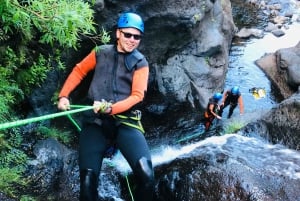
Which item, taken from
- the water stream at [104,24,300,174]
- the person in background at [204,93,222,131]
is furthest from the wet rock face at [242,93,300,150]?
the person in background at [204,93,222,131]

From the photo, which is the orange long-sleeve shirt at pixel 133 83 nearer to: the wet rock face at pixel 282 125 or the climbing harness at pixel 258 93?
the wet rock face at pixel 282 125

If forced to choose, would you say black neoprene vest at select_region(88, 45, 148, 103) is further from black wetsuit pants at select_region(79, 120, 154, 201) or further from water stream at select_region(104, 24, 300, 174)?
water stream at select_region(104, 24, 300, 174)

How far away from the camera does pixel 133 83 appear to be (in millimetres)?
4723

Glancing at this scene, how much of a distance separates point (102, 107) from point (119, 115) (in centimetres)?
42

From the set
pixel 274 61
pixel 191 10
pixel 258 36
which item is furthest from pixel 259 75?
pixel 191 10

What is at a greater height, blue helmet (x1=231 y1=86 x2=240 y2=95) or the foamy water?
blue helmet (x1=231 y1=86 x2=240 y2=95)

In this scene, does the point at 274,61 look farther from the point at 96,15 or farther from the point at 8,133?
the point at 8,133

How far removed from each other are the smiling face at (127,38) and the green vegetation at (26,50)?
0.46 meters

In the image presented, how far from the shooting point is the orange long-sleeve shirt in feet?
14.9

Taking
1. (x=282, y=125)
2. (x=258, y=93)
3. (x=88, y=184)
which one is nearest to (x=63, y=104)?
(x=88, y=184)

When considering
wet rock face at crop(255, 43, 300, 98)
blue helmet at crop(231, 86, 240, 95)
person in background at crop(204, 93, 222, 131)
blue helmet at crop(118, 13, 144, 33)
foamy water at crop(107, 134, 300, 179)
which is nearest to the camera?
blue helmet at crop(118, 13, 144, 33)

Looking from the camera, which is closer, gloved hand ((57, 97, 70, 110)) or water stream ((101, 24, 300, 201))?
gloved hand ((57, 97, 70, 110))

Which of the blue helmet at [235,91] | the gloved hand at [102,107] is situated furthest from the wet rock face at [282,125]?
the gloved hand at [102,107]

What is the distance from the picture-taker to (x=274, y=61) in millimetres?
16656
